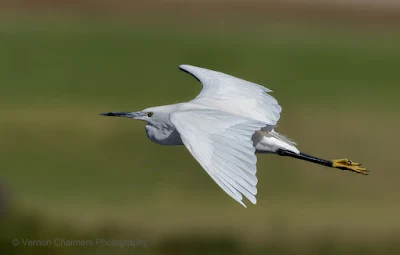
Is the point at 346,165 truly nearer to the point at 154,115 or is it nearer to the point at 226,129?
the point at 154,115

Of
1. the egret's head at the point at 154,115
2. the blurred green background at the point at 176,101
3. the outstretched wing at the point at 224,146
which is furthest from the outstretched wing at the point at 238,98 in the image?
the blurred green background at the point at 176,101

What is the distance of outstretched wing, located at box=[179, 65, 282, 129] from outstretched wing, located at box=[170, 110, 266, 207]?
30.3 inches

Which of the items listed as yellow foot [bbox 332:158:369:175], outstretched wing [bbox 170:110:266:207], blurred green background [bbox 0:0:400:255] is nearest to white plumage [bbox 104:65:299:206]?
outstretched wing [bbox 170:110:266:207]

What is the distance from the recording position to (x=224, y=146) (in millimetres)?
5969

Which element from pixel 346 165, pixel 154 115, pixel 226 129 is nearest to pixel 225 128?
pixel 226 129

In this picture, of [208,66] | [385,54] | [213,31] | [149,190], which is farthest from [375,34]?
[149,190]

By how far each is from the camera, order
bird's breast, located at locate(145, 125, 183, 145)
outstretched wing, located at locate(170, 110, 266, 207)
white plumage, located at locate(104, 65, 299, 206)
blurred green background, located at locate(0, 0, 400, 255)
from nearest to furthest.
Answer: outstretched wing, located at locate(170, 110, 266, 207), white plumage, located at locate(104, 65, 299, 206), bird's breast, located at locate(145, 125, 183, 145), blurred green background, located at locate(0, 0, 400, 255)

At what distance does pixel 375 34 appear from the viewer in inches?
1008

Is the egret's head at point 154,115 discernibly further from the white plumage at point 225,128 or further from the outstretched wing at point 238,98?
the outstretched wing at point 238,98

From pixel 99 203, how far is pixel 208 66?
8724 mm

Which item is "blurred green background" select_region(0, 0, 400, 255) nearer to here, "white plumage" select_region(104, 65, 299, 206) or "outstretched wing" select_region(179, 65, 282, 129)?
"outstretched wing" select_region(179, 65, 282, 129)

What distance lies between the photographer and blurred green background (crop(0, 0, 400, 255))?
1125 centimetres

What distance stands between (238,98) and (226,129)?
1.50m

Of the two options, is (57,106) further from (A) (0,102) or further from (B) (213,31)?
(B) (213,31)
